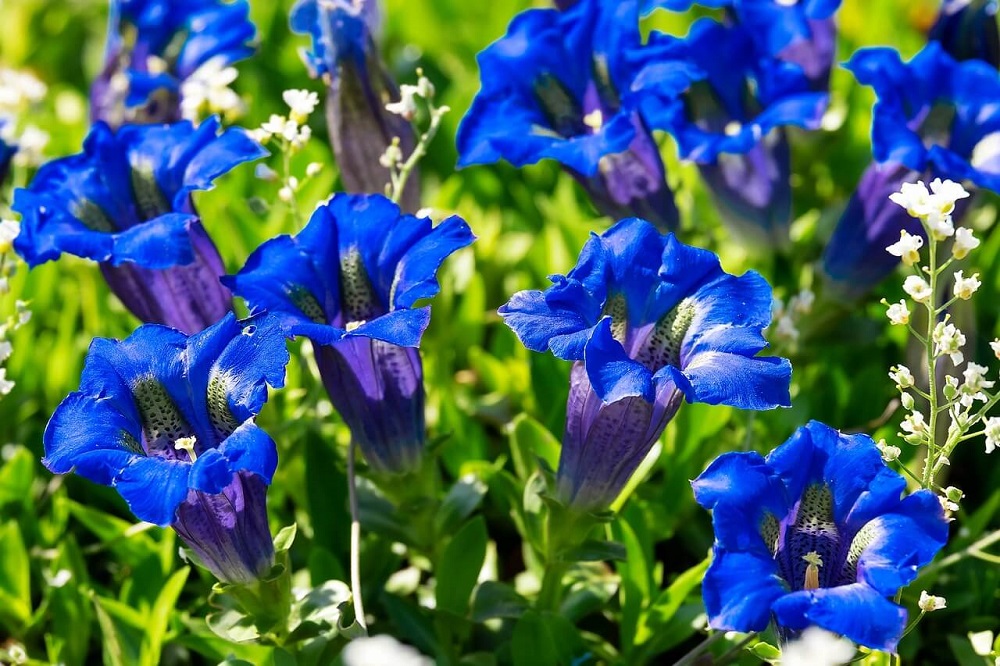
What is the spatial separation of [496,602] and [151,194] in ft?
2.47

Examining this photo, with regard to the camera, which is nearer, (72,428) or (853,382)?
(72,428)

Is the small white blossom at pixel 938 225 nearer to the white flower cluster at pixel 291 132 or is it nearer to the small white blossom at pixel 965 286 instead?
the small white blossom at pixel 965 286

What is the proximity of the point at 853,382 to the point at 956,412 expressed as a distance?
0.63 metres

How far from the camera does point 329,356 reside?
1.50 meters

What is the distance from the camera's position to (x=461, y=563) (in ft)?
5.34

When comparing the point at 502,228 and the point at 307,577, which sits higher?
the point at 502,228

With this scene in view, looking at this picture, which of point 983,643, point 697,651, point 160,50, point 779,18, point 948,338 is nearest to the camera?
point 948,338

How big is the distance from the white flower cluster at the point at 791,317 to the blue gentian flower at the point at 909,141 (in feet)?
0.29

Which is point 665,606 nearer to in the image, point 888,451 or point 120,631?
point 888,451

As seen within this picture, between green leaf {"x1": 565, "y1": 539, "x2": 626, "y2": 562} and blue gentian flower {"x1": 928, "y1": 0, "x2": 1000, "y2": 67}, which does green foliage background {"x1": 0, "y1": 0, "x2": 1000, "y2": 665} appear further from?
blue gentian flower {"x1": 928, "y1": 0, "x2": 1000, "y2": 67}

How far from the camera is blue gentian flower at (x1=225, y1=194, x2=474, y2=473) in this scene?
1395 mm

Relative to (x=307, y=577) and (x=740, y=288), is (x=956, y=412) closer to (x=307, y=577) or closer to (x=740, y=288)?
(x=740, y=288)

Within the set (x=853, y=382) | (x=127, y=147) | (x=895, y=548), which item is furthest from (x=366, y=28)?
(x=895, y=548)

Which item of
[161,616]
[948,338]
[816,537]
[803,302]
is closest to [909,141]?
[803,302]
